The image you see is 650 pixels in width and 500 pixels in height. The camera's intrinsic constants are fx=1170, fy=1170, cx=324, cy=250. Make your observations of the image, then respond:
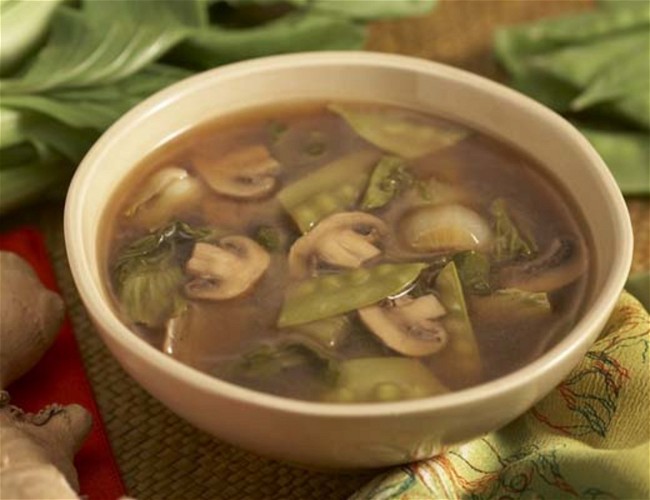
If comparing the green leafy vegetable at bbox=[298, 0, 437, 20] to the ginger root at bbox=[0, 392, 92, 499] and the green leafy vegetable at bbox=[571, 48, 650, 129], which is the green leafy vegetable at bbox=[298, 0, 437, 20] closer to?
the green leafy vegetable at bbox=[571, 48, 650, 129]

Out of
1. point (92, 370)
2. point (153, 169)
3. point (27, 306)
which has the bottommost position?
point (92, 370)

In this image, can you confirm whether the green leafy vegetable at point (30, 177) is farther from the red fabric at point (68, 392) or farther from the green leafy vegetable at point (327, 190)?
the green leafy vegetable at point (327, 190)

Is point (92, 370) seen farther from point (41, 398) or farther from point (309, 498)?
point (309, 498)

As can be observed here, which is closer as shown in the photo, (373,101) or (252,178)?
(252,178)

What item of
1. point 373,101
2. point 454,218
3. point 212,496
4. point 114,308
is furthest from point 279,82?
→ point 212,496

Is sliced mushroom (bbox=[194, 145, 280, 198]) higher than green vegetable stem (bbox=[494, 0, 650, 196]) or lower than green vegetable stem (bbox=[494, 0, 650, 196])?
higher

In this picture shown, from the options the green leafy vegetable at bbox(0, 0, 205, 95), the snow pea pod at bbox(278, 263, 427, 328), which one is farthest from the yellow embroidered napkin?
the green leafy vegetable at bbox(0, 0, 205, 95)

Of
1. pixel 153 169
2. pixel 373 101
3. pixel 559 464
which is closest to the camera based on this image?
pixel 559 464

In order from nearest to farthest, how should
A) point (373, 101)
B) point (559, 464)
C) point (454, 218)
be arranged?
1. point (559, 464)
2. point (454, 218)
3. point (373, 101)
